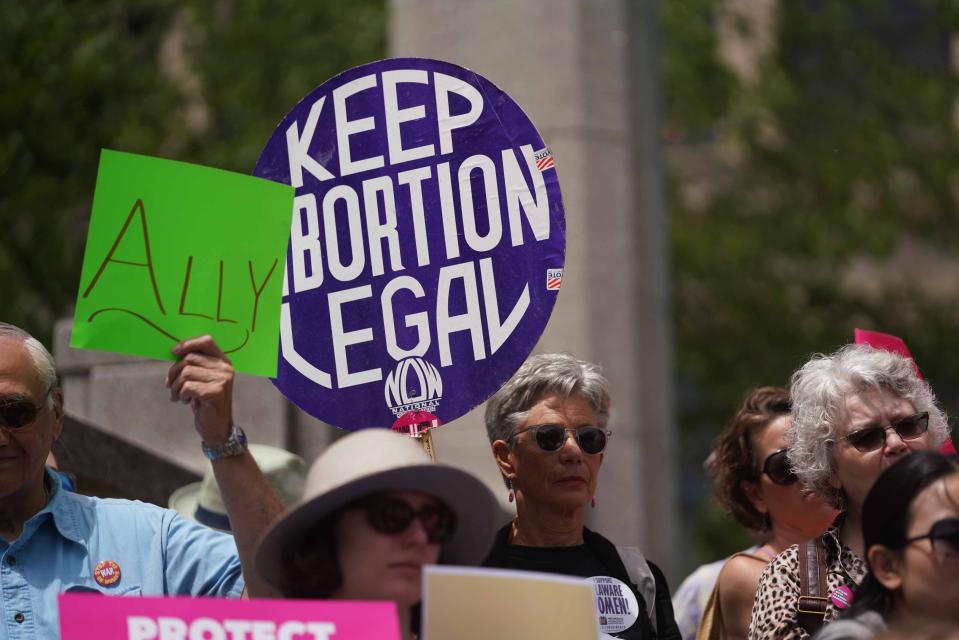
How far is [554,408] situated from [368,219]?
727 millimetres

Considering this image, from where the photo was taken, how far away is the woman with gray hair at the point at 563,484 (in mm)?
4508

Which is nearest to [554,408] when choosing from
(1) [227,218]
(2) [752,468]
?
(2) [752,468]

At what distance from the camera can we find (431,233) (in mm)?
4379

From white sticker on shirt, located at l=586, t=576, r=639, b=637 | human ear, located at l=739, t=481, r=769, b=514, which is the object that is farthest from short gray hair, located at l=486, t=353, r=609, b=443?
human ear, located at l=739, t=481, r=769, b=514

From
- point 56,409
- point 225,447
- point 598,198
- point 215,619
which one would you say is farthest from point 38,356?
point 598,198

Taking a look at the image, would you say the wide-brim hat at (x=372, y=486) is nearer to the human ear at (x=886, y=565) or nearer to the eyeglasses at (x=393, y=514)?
the eyeglasses at (x=393, y=514)

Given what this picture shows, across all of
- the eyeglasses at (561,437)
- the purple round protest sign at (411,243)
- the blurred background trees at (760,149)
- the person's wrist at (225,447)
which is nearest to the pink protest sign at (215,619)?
the person's wrist at (225,447)

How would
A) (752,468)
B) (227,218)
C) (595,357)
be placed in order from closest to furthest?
(227,218)
(752,468)
(595,357)

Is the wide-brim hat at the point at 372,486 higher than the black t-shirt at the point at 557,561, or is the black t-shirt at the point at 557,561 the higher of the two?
the wide-brim hat at the point at 372,486

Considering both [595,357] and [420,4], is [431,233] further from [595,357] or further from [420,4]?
[420,4]

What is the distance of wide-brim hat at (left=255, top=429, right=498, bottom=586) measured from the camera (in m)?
3.22

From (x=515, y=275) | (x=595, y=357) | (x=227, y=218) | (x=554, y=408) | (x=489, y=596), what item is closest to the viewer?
(x=489, y=596)

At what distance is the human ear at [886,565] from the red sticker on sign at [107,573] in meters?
1.78

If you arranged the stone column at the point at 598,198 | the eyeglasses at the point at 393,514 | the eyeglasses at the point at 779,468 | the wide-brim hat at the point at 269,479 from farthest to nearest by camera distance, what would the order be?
the stone column at the point at 598,198
the wide-brim hat at the point at 269,479
the eyeglasses at the point at 779,468
the eyeglasses at the point at 393,514
